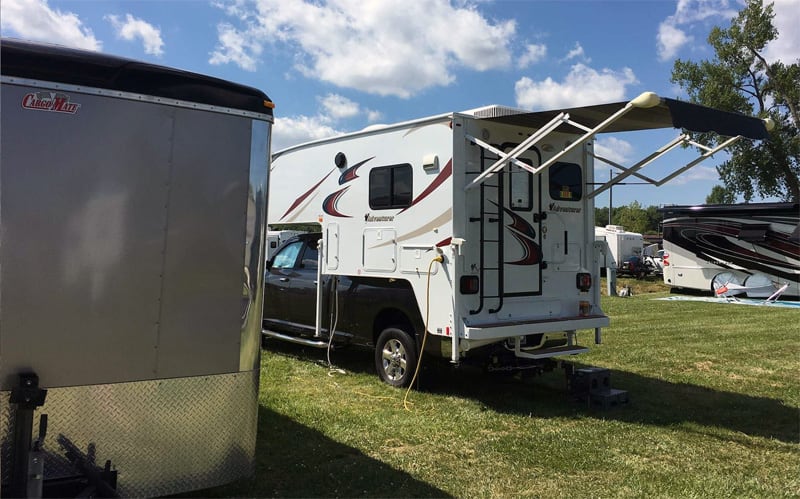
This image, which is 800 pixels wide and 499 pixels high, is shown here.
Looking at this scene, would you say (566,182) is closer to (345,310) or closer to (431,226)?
(431,226)

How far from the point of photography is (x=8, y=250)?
2848 millimetres

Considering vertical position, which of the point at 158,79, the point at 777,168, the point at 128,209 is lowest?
the point at 128,209

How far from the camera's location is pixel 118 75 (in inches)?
122

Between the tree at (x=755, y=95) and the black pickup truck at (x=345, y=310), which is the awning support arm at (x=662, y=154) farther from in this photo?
the tree at (x=755, y=95)

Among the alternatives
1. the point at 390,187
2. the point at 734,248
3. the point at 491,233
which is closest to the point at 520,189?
the point at 491,233

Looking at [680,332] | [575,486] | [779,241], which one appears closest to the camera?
[575,486]

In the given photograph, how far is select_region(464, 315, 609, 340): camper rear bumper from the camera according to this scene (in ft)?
19.1

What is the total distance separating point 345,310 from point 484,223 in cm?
212

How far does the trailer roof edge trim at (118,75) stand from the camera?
290cm

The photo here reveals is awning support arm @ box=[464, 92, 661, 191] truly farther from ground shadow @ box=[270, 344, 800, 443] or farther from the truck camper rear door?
ground shadow @ box=[270, 344, 800, 443]

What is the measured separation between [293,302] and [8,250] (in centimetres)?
545

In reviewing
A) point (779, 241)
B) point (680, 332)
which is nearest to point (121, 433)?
point (680, 332)

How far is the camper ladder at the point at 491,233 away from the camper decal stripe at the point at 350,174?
59.9 inches

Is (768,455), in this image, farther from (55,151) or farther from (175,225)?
(55,151)
